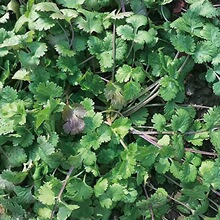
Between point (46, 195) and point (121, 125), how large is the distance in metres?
0.38

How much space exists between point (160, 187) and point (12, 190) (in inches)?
22.5

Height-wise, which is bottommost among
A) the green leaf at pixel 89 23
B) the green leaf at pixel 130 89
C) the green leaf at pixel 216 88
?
the green leaf at pixel 216 88

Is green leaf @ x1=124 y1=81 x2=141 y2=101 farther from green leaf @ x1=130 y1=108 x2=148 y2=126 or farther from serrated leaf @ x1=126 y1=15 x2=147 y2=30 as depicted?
serrated leaf @ x1=126 y1=15 x2=147 y2=30

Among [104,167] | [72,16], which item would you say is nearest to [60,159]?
[104,167]

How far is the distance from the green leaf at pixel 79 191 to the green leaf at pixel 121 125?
23cm

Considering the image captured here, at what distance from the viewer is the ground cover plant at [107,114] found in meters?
1.95

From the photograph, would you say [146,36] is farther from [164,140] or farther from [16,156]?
[16,156]

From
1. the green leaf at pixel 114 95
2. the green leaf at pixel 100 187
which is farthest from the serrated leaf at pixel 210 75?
the green leaf at pixel 100 187

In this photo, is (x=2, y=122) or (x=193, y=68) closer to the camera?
(x=2, y=122)

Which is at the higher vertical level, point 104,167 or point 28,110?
point 28,110

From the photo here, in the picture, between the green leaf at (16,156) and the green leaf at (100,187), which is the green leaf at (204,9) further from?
the green leaf at (16,156)

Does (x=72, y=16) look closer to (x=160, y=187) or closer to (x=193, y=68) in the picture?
(x=193, y=68)

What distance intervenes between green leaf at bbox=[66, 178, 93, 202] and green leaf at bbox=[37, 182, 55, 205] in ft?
0.20

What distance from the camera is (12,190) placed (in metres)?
2.02
